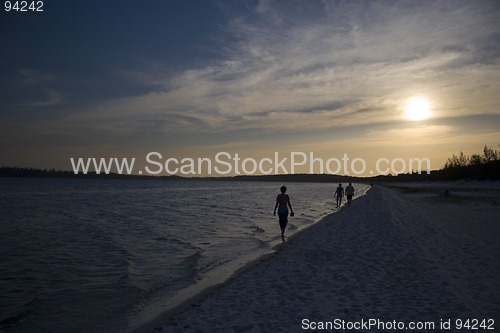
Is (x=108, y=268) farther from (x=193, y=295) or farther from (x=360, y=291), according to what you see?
(x=360, y=291)

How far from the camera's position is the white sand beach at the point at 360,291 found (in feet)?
21.0

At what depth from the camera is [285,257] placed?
41.1 feet

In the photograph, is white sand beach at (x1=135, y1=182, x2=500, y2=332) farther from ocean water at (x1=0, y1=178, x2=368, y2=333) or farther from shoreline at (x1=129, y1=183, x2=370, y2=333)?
ocean water at (x1=0, y1=178, x2=368, y2=333)

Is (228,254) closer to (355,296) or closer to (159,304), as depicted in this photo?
(159,304)

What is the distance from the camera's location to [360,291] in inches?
314

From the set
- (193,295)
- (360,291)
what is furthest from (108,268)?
(360,291)

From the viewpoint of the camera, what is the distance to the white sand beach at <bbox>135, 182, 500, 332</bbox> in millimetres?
6406

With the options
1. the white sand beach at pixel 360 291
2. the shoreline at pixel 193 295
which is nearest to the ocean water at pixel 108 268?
the shoreline at pixel 193 295

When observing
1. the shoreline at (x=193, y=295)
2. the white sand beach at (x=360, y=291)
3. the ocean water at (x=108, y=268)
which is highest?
the white sand beach at (x=360, y=291)

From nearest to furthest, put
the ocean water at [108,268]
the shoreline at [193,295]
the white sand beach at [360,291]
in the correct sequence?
the white sand beach at [360,291], the shoreline at [193,295], the ocean water at [108,268]

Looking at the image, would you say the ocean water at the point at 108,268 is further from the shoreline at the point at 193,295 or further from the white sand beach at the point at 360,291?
the white sand beach at the point at 360,291

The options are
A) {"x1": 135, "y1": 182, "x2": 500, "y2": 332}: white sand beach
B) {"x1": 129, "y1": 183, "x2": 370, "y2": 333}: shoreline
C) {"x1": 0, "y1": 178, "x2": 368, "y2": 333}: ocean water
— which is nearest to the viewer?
{"x1": 135, "y1": 182, "x2": 500, "y2": 332}: white sand beach

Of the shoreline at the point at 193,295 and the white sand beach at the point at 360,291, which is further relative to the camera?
the shoreline at the point at 193,295

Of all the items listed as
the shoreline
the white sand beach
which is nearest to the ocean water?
the shoreline
